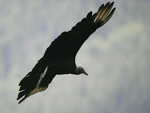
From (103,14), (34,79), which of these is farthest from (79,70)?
(103,14)

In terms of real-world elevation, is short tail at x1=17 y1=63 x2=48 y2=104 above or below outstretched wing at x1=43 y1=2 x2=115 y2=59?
below

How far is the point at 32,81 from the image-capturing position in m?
12.0

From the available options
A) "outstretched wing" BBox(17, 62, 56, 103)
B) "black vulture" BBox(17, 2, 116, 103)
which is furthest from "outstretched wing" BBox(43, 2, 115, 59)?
"outstretched wing" BBox(17, 62, 56, 103)

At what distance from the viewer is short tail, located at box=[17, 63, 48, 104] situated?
11836mm

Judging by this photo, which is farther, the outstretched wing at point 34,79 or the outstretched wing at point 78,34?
the outstretched wing at point 34,79

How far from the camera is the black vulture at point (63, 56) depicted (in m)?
10.8

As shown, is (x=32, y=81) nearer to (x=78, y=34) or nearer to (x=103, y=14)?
(x=78, y=34)

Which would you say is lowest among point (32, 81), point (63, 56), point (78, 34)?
point (32, 81)

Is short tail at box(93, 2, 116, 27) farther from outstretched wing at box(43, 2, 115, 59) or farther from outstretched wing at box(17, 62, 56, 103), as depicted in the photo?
outstretched wing at box(17, 62, 56, 103)

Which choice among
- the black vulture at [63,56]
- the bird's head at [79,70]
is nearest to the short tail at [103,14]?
the black vulture at [63,56]

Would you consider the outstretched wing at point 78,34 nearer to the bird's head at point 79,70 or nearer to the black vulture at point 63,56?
the black vulture at point 63,56

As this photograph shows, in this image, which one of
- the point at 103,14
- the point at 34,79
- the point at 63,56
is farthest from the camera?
the point at 34,79

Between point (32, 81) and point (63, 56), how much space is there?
4.79 ft

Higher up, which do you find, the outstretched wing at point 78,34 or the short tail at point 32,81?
the outstretched wing at point 78,34
